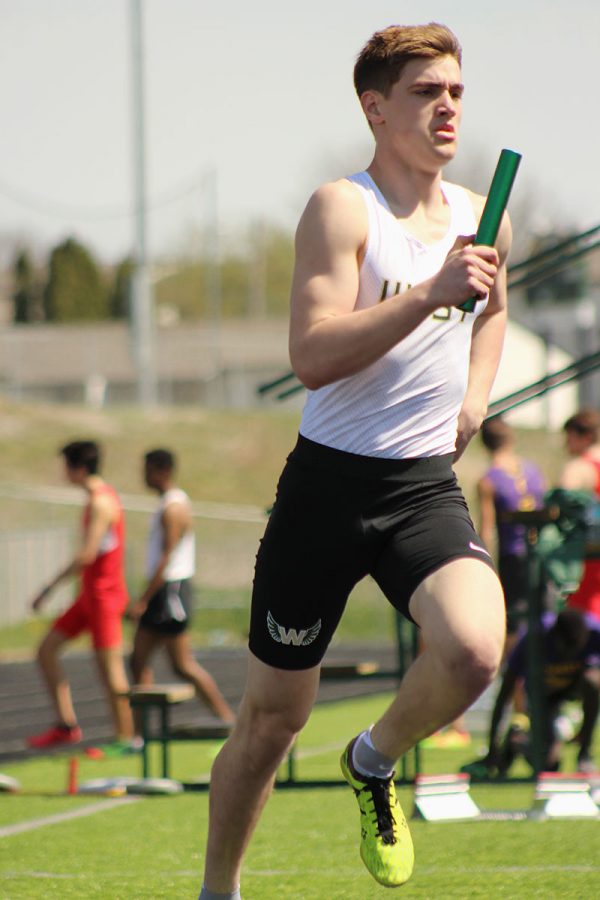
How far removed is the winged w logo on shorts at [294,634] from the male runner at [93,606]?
6754 millimetres

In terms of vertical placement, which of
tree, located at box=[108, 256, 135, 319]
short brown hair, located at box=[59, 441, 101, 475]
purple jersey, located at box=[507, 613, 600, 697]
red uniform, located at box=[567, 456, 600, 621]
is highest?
tree, located at box=[108, 256, 135, 319]

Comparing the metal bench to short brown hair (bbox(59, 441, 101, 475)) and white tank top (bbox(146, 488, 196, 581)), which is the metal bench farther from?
short brown hair (bbox(59, 441, 101, 475))

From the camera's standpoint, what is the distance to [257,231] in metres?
74.8

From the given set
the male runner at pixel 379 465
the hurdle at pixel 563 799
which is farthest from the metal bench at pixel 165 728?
the male runner at pixel 379 465

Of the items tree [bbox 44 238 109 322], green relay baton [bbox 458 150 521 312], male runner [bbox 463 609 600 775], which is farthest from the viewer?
tree [bbox 44 238 109 322]

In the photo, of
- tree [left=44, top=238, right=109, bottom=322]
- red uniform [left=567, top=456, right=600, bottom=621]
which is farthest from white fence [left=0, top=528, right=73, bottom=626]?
tree [left=44, top=238, right=109, bottom=322]

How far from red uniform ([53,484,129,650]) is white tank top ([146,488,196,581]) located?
0.22 metres

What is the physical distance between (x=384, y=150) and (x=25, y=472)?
3305 cm

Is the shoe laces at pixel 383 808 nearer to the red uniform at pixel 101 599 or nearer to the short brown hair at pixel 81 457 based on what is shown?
the red uniform at pixel 101 599

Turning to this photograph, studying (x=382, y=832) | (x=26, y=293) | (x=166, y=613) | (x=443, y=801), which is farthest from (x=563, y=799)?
(x=26, y=293)

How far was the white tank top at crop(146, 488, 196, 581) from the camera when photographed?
1090 centimetres

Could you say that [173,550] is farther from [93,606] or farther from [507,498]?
[507,498]

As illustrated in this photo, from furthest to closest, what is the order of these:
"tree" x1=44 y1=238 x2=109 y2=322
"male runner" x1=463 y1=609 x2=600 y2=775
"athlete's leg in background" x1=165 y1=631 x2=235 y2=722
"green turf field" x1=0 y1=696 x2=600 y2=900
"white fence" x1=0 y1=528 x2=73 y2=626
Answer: "tree" x1=44 y1=238 x2=109 y2=322 < "white fence" x1=0 y1=528 x2=73 y2=626 < "athlete's leg in background" x1=165 y1=631 x2=235 y2=722 < "male runner" x1=463 y1=609 x2=600 y2=775 < "green turf field" x1=0 y1=696 x2=600 y2=900

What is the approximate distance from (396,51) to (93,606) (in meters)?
7.32
